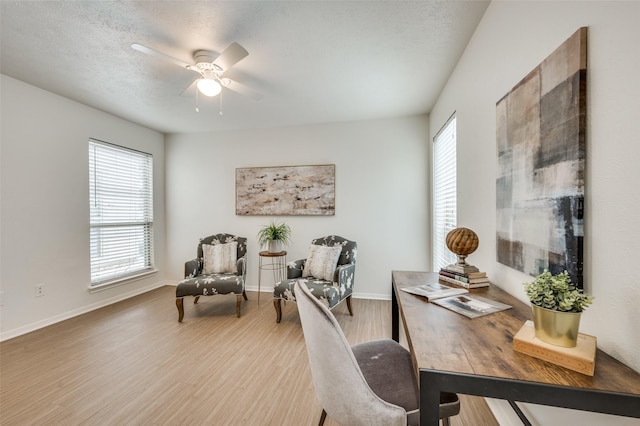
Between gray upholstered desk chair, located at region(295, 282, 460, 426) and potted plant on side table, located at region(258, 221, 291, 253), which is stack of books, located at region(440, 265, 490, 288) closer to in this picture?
gray upholstered desk chair, located at region(295, 282, 460, 426)

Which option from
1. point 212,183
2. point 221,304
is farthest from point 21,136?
point 221,304

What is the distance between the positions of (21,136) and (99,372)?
2.44m

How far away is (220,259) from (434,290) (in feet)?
9.10

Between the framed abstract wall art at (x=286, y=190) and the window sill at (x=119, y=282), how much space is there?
1.66 meters

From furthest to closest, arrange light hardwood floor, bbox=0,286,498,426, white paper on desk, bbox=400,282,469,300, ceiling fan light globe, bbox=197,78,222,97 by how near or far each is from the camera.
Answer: ceiling fan light globe, bbox=197,78,222,97 < light hardwood floor, bbox=0,286,498,426 < white paper on desk, bbox=400,282,469,300

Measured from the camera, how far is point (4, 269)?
2.48 metres

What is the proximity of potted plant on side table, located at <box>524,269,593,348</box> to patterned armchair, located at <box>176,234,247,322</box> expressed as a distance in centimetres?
277

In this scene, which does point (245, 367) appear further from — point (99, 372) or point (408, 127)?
point (408, 127)

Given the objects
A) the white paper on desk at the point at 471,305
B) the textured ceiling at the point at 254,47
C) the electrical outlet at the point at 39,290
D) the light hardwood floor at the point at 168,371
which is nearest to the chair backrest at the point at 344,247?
the light hardwood floor at the point at 168,371

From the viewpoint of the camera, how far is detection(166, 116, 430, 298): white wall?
11.6 ft

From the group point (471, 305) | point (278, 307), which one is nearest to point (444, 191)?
point (471, 305)

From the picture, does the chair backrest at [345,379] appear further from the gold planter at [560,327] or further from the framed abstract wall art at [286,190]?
the framed abstract wall art at [286,190]

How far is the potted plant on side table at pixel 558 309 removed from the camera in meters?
0.73

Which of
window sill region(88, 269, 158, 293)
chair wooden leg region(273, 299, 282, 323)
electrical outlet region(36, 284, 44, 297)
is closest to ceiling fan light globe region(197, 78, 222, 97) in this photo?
chair wooden leg region(273, 299, 282, 323)
